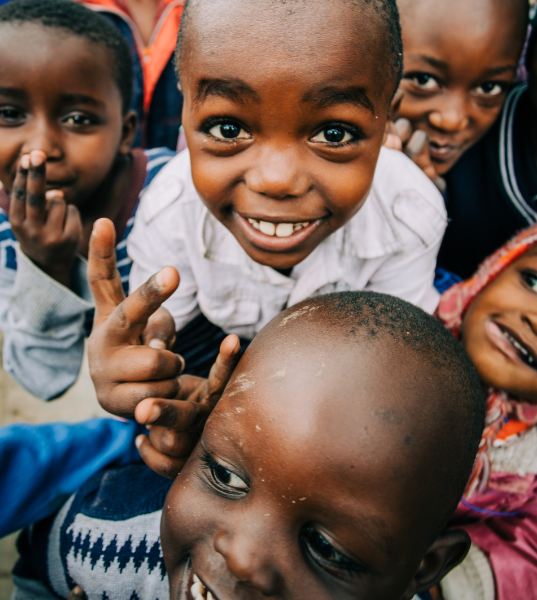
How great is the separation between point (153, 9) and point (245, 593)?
2.09 meters

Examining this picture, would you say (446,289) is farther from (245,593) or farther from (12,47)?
(12,47)

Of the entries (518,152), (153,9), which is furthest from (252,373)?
(153,9)

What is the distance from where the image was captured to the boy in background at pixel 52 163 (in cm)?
111

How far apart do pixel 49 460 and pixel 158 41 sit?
1.48 m

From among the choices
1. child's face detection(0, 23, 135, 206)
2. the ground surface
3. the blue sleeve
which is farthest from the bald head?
the ground surface

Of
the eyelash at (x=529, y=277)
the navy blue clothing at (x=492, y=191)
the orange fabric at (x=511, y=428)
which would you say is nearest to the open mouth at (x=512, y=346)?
the eyelash at (x=529, y=277)

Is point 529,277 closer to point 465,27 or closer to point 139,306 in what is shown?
point 465,27

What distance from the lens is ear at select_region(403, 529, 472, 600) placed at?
0.79 metres

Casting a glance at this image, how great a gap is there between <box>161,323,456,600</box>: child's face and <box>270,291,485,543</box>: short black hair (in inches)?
1.2

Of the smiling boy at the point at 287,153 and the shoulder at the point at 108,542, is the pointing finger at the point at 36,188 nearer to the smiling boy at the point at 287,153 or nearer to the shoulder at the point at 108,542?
the smiling boy at the point at 287,153

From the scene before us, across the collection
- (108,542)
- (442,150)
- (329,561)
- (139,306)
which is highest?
(442,150)

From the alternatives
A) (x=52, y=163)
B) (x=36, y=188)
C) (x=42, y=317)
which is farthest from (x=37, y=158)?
(x=42, y=317)

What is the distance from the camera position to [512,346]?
115 cm

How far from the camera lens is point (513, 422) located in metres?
1.33
